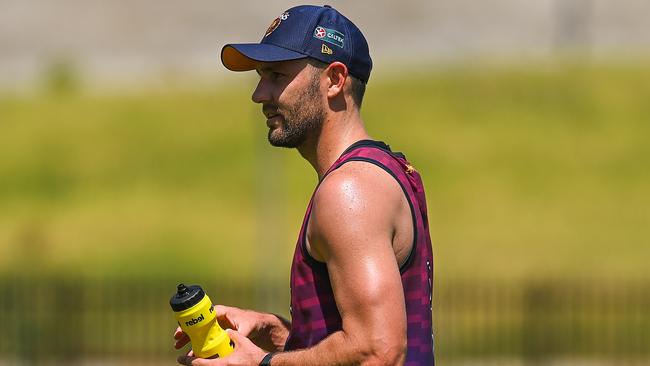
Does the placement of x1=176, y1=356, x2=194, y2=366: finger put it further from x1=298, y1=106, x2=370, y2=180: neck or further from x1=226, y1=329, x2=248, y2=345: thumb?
x1=298, y1=106, x2=370, y2=180: neck

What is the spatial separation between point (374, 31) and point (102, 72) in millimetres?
8705

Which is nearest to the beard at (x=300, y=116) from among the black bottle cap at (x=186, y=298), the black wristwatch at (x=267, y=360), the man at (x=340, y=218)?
the man at (x=340, y=218)

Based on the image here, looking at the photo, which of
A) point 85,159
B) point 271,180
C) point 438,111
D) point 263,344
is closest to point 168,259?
point 271,180

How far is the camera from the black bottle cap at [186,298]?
3926 mm

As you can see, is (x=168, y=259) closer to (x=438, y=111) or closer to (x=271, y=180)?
(x=271, y=180)

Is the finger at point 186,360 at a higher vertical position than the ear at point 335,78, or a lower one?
lower

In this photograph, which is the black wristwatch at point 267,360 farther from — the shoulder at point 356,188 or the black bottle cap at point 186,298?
the shoulder at point 356,188

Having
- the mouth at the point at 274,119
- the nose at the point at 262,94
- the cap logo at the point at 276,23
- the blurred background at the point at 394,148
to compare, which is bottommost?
the blurred background at the point at 394,148

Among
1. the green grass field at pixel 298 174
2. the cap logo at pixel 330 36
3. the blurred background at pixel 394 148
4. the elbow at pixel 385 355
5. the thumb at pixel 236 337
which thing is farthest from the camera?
the green grass field at pixel 298 174

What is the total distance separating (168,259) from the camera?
2441 cm

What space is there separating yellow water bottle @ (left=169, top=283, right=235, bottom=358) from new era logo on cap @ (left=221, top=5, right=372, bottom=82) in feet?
2.54

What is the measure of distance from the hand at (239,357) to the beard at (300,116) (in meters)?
0.63

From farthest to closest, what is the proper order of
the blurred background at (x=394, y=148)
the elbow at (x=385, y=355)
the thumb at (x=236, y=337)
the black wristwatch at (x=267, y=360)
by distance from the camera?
the blurred background at (x=394, y=148)
the thumb at (x=236, y=337)
the black wristwatch at (x=267, y=360)
the elbow at (x=385, y=355)

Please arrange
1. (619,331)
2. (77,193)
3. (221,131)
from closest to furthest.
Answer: (619,331) → (77,193) → (221,131)
